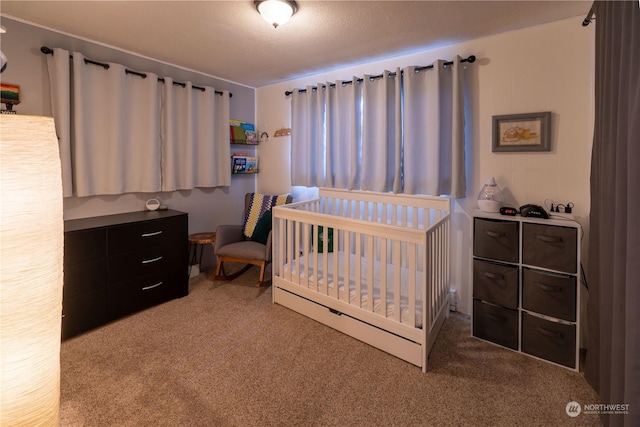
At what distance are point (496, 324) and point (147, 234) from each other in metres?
2.89

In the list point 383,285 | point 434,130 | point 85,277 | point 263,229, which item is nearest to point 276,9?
point 434,130

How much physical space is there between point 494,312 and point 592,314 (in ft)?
1.89

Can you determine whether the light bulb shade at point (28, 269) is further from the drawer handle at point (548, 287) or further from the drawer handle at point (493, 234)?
the drawer handle at point (548, 287)

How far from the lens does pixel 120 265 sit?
2623 mm

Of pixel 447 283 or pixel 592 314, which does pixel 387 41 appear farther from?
pixel 592 314

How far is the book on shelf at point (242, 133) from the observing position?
12.9 feet

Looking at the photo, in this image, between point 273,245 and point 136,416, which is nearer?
point 136,416

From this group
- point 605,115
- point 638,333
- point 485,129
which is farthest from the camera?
point 485,129

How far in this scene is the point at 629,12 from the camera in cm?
132

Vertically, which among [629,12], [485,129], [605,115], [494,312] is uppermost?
[629,12]

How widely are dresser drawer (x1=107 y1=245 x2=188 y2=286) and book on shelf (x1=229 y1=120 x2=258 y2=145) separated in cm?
156

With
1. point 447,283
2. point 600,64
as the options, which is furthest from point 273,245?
point 600,64

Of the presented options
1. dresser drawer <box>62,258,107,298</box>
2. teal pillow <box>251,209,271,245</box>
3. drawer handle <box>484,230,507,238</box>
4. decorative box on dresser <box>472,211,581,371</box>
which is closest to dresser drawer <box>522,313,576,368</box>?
decorative box on dresser <box>472,211,581,371</box>

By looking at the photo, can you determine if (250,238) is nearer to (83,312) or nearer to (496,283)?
(83,312)
